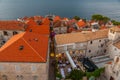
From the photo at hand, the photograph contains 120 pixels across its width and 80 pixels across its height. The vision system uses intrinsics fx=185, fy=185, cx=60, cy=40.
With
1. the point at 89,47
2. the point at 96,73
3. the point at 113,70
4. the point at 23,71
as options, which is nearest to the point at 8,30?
the point at 23,71

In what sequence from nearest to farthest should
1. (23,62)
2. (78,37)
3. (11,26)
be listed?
(23,62) → (78,37) → (11,26)

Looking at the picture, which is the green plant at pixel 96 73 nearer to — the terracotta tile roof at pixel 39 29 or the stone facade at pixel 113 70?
the stone facade at pixel 113 70

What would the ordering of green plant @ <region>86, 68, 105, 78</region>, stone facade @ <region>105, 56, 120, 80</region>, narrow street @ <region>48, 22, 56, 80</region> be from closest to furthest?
stone facade @ <region>105, 56, 120, 80</region> < green plant @ <region>86, 68, 105, 78</region> < narrow street @ <region>48, 22, 56, 80</region>

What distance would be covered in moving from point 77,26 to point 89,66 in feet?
151

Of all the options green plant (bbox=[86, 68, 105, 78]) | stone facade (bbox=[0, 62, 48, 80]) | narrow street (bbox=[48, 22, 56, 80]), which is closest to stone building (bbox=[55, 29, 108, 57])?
narrow street (bbox=[48, 22, 56, 80])

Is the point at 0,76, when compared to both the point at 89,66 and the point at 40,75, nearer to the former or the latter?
the point at 40,75

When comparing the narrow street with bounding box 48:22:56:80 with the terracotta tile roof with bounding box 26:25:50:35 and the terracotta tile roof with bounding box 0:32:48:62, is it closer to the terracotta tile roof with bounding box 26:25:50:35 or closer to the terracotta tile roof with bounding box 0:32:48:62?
the terracotta tile roof with bounding box 26:25:50:35

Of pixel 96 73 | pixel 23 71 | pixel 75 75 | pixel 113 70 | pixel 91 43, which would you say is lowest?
pixel 96 73

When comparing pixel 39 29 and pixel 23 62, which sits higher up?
pixel 39 29

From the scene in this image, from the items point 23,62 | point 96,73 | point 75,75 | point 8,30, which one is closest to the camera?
point 23,62

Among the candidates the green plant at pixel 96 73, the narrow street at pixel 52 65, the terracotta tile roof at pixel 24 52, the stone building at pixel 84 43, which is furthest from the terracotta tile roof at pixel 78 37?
the terracotta tile roof at pixel 24 52

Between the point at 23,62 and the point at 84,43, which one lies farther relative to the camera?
the point at 84,43

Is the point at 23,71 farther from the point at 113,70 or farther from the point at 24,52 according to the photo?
the point at 113,70

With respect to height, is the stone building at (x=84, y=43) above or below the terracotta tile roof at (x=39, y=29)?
below
